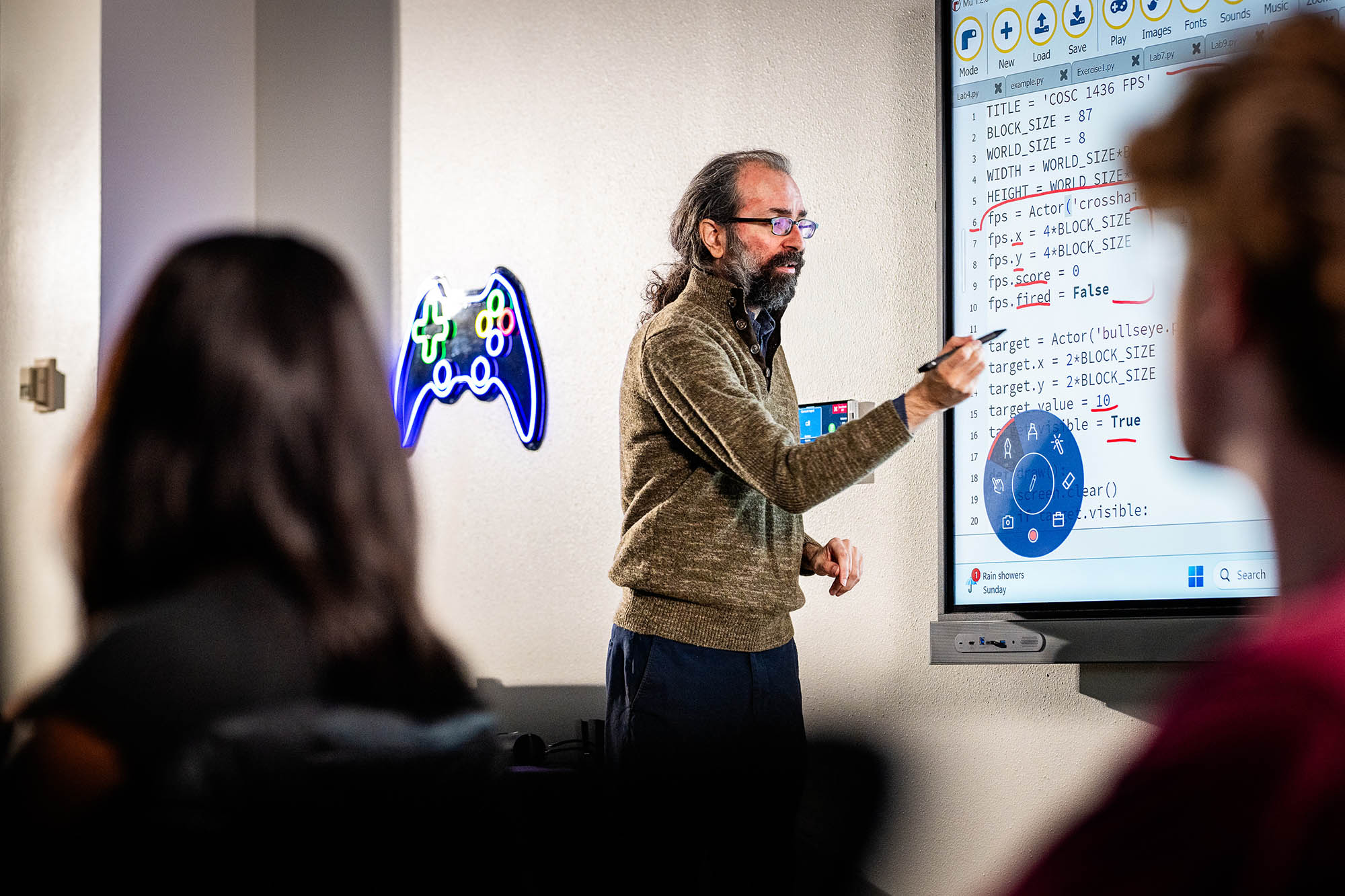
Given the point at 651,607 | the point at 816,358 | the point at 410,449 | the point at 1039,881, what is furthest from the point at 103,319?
the point at 1039,881

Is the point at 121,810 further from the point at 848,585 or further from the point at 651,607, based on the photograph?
the point at 848,585

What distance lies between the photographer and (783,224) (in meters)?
2.21

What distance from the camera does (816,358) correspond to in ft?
9.84

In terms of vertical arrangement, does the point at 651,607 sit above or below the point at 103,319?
below

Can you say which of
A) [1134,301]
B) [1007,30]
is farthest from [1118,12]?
[1134,301]

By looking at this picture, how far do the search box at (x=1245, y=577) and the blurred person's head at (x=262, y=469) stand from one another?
1643 millimetres

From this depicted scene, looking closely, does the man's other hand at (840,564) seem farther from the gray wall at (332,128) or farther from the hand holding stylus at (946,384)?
the gray wall at (332,128)

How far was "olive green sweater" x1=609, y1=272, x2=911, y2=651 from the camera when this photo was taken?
75.8 inches

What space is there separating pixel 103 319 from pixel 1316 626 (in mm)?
3619

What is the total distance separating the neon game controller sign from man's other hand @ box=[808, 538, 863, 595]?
59.1 inches

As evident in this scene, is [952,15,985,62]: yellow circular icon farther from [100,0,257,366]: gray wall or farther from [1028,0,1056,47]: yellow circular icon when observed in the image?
[100,0,257,366]: gray wall

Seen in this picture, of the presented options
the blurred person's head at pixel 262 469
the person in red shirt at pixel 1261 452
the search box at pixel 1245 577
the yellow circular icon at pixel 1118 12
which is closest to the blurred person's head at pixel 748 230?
the yellow circular icon at pixel 1118 12

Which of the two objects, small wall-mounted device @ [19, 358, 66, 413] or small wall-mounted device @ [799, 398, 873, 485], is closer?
small wall-mounted device @ [799, 398, 873, 485]

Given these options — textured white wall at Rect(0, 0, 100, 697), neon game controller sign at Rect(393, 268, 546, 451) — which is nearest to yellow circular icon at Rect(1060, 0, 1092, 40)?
neon game controller sign at Rect(393, 268, 546, 451)
